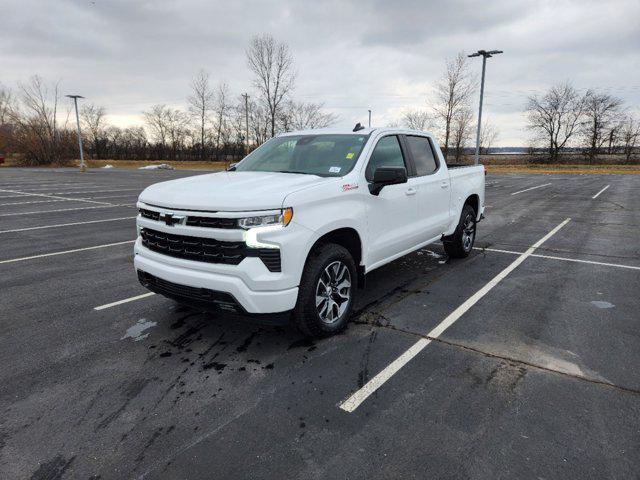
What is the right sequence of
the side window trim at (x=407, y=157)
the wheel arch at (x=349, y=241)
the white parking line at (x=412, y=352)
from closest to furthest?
the white parking line at (x=412, y=352) < the wheel arch at (x=349, y=241) < the side window trim at (x=407, y=157)

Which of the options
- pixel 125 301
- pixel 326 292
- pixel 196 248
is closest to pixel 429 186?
pixel 326 292

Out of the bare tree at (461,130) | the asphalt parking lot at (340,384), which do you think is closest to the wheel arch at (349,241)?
the asphalt parking lot at (340,384)

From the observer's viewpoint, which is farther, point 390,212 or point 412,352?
point 390,212

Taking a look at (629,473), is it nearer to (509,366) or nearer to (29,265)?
(509,366)

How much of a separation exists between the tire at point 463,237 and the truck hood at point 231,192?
3.36 meters

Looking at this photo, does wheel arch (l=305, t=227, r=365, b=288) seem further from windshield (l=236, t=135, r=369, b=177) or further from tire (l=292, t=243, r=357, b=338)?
windshield (l=236, t=135, r=369, b=177)

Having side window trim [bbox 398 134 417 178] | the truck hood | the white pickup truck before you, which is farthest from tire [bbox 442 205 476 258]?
the truck hood

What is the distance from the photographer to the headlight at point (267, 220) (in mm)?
3152

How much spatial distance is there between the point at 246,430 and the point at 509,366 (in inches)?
86.5

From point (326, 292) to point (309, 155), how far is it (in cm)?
165

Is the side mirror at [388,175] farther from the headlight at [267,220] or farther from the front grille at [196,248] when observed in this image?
the front grille at [196,248]

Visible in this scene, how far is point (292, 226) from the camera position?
10.7ft

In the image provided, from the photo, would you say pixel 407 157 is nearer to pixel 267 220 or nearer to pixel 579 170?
pixel 267 220

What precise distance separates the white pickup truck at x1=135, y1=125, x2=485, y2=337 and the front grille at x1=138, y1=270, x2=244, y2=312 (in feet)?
0.04
